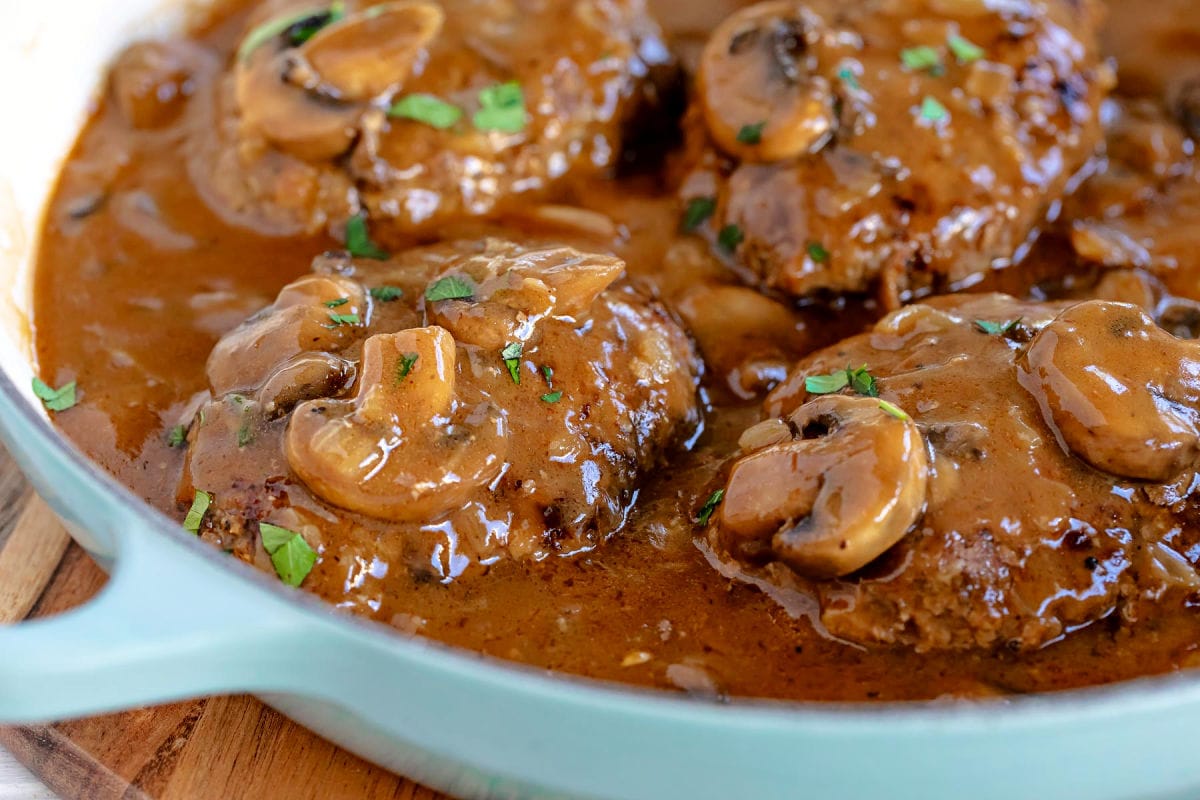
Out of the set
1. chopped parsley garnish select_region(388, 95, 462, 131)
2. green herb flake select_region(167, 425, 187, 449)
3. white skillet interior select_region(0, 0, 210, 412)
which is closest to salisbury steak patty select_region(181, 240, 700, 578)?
green herb flake select_region(167, 425, 187, 449)

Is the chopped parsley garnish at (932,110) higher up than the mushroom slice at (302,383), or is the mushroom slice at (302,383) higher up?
the mushroom slice at (302,383)

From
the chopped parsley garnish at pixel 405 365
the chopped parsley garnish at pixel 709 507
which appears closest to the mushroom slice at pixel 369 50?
the chopped parsley garnish at pixel 405 365

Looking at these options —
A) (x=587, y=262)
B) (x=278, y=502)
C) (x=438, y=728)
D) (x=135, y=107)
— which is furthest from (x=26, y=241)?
(x=438, y=728)

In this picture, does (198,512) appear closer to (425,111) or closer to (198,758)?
(198,758)

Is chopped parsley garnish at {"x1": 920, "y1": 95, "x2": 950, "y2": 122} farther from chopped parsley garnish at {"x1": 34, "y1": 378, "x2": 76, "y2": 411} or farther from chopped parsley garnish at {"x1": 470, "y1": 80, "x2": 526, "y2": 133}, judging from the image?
chopped parsley garnish at {"x1": 34, "y1": 378, "x2": 76, "y2": 411}

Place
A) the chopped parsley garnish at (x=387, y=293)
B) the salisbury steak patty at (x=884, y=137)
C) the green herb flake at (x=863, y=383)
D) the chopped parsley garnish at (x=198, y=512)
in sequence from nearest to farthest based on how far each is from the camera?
the chopped parsley garnish at (x=198, y=512), the green herb flake at (x=863, y=383), the chopped parsley garnish at (x=387, y=293), the salisbury steak patty at (x=884, y=137)

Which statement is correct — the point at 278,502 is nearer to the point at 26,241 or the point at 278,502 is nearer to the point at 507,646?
the point at 507,646

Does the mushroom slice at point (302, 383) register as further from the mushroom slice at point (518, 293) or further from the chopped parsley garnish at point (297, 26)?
the chopped parsley garnish at point (297, 26)
